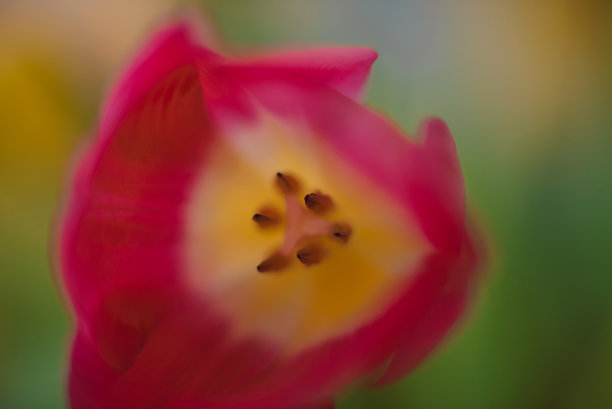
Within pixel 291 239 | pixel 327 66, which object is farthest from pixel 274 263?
pixel 327 66

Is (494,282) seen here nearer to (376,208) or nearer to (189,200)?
(376,208)

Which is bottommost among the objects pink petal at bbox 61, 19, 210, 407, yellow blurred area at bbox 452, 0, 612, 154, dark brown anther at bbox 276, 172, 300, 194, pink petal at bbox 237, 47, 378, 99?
pink petal at bbox 61, 19, 210, 407

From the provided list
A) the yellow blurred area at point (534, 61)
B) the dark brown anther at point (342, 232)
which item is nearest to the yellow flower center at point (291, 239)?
the dark brown anther at point (342, 232)

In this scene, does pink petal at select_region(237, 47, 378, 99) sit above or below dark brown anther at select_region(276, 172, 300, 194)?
above

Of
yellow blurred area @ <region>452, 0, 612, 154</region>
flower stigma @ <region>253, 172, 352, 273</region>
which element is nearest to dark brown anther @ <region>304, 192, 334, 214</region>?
flower stigma @ <region>253, 172, 352, 273</region>

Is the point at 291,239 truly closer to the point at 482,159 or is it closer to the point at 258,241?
the point at 258,241

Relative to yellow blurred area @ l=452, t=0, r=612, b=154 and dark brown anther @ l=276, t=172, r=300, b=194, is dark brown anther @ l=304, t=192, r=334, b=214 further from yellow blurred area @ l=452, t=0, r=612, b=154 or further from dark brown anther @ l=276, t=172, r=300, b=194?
yellow blurred area @ l=452, t=0, r=612, b=154
